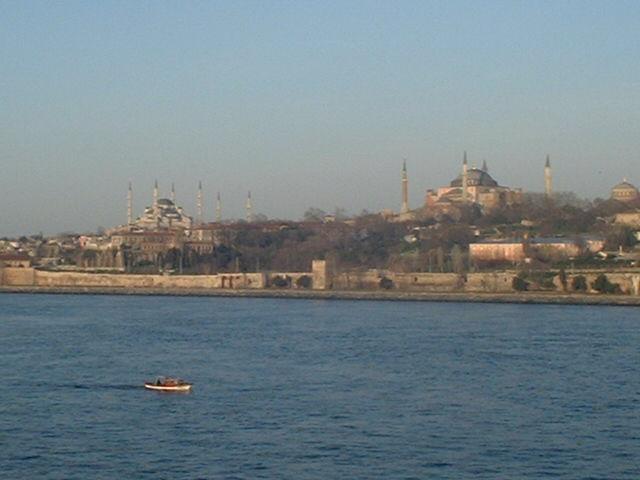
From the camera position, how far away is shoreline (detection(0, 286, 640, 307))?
25.9 meters

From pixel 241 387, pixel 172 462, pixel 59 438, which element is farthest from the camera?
pixel 241 387

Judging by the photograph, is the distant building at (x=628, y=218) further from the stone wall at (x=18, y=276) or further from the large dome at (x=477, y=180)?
the stone wall at (x=18, y=276)

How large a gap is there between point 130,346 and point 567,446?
8390 millimetres

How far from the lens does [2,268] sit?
4009 centimetres

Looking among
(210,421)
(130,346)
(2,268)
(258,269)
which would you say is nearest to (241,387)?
(210,421)

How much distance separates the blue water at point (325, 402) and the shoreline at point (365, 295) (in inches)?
268

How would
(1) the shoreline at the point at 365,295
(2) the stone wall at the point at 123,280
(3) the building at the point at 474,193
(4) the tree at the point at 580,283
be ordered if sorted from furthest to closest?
(3) the building at the point at 474,193
(2) the stone wall at the point at 123,280
(4) the tree at the point at 580,283
(1) the shoreline at the point at 365,295

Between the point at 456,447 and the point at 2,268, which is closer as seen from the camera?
the point at 456,447

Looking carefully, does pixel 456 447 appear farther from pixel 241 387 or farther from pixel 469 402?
pixel 241 387

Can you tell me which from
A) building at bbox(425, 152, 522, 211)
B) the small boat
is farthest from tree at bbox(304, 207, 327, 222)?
the small boat

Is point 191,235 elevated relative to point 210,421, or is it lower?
elevated

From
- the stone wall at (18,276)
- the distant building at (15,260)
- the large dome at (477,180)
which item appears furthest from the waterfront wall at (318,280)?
the large dome at (477,180)

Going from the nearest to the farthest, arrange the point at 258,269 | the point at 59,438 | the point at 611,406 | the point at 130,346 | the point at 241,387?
the point at 59,438, the point at 611,406, the point at 241,387, the point at 130,346, the point at 258,269

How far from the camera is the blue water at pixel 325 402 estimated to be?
8.36 m
